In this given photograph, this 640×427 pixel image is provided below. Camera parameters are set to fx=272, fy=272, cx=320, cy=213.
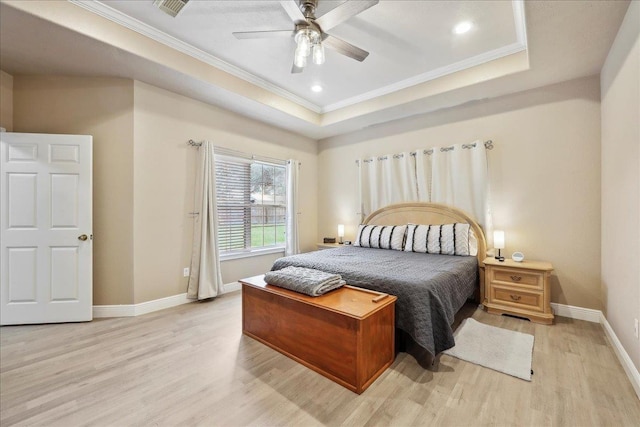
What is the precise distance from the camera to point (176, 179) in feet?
11.5

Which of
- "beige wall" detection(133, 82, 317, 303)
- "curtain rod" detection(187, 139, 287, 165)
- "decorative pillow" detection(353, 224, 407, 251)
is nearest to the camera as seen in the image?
"beige wall" detection(133, 82, 317, 303)

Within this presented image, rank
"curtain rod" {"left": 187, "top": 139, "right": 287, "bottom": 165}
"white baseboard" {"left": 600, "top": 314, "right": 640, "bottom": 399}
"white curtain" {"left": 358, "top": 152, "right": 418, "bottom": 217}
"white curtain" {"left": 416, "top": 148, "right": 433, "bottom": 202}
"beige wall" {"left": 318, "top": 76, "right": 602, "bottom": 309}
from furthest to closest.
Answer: "white curtain" {"left": 358, "top": 152, "right": 418, "bottom": 217} < "white curtain" {"left": 416, "top": 148, "right": 433, "bottom": 202} < "curtain rod" {"left": 187, "top": 139, "right": 287, "bottom": 165} < "beige wall" {"left": 318, "top": 76, "right": 602, "bottom": 309} < "white baseboard" {"left": 600, "top": 314, "right": 640, "bottom": 399}

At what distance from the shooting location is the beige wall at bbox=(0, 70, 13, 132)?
288cm

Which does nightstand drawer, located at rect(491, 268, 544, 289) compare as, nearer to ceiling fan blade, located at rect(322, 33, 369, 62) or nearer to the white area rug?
the white area rug

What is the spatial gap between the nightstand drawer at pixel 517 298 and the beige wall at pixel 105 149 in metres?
4.16

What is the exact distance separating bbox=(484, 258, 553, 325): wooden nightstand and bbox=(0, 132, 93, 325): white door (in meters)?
4.45

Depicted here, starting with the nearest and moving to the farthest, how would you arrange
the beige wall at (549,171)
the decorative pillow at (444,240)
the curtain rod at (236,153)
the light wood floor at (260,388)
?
the light wood floor at (260,388)
the beige wall at (549,171)
the decorative pillow at (444,240)
the curtain rod at (236,153)

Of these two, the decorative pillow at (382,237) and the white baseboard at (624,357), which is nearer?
the white baseboard at (624,357)

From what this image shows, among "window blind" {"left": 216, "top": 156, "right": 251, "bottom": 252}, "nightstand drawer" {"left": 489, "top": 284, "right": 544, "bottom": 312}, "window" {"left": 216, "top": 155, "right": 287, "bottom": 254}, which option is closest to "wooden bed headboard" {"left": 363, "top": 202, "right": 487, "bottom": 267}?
"nightstand drawer" {"left": 489, "top": 284, "right": 544, "bottom": 312}

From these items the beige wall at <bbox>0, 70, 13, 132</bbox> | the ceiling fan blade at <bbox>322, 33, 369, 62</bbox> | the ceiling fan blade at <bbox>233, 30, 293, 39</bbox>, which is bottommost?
the beige wall at <bbox>0, 70, 13, 132</bbox>

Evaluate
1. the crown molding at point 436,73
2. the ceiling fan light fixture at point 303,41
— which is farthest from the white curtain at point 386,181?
the ceiling fan light fixture at point 303,41

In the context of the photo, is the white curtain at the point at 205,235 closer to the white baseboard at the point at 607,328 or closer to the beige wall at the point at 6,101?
the beige wall at the point at 6,101

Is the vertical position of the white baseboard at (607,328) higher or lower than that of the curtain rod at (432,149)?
lower

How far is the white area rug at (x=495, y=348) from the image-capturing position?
2055mm
